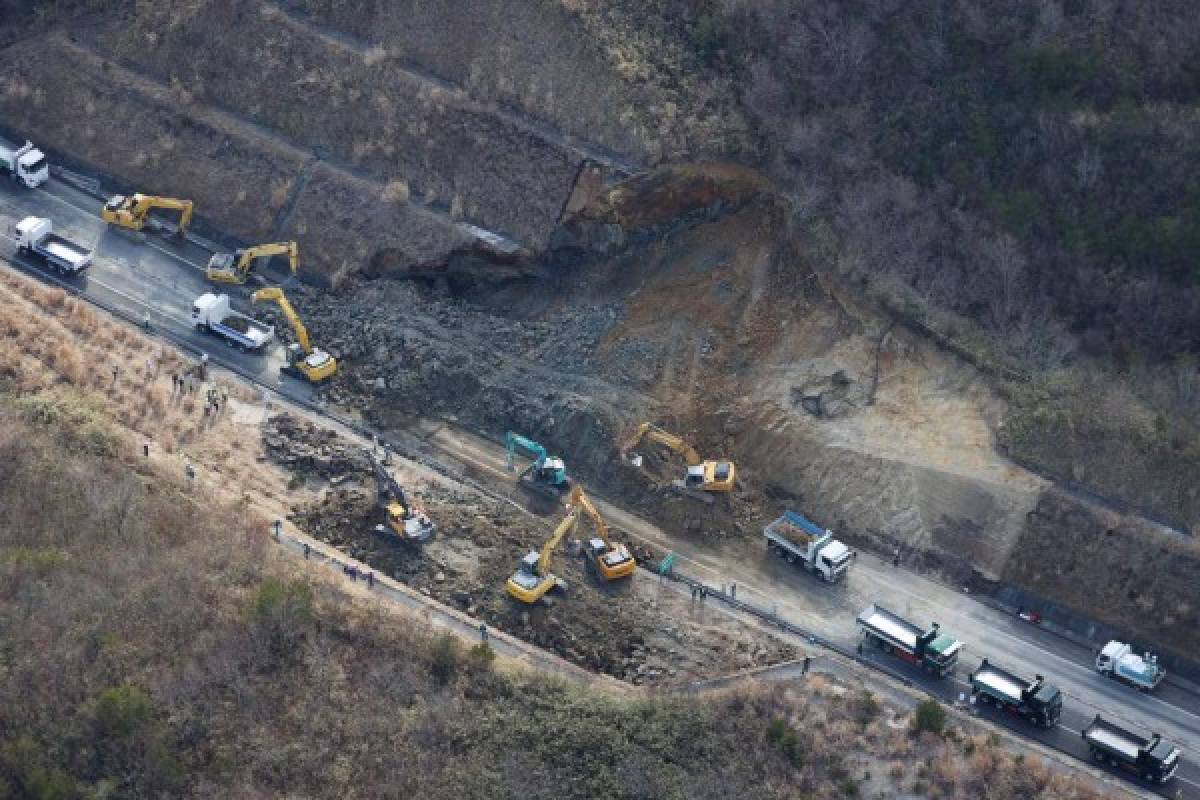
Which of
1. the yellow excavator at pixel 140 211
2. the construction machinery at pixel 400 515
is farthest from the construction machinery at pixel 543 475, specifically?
the yellow excavator at pixel 140 211

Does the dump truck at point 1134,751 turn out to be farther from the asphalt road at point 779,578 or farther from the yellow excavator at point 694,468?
the yellow excavator at point 694,468

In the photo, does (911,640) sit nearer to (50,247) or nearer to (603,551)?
(603,551)

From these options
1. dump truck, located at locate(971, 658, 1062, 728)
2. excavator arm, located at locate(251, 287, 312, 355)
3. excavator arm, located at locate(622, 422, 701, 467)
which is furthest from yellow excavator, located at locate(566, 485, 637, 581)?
excavator arm, located at locate(251, 287, 312, 355)

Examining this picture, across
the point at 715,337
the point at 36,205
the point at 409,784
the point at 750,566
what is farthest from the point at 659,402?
the point at 36,205

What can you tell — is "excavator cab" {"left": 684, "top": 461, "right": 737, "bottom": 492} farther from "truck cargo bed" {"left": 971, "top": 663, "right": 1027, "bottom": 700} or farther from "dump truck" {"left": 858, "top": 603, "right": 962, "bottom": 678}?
"truck cargo bed" {"left": 971, "top": 663, "right": 1027, "bottom": 700}

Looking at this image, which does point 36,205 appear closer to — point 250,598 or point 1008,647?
point 250,598

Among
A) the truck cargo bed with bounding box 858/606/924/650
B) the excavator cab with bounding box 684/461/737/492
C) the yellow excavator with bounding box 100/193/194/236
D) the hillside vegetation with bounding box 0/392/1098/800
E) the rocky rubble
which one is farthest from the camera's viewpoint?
the yellow excavator with bounding box 100/193/194/236
